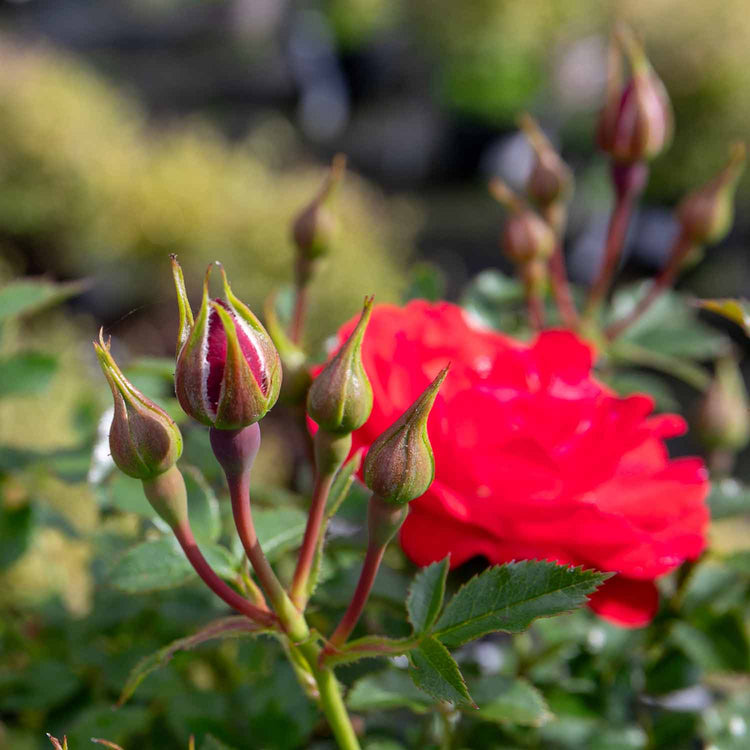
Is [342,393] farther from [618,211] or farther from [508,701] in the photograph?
[618,211]

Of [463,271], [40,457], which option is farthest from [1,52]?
[40,457]

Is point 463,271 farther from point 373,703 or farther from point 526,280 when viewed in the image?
point 373,703

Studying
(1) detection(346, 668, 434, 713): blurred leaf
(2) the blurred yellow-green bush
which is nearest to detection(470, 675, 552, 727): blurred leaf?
(1) detection(346, 668, 434, 713): blurred leaf

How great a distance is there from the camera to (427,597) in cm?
25

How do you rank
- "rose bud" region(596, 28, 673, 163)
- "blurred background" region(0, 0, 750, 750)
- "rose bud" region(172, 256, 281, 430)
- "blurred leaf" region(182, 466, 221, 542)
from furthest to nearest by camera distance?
"blurred background" region(0, 0, 750, 750), "rose bud" region(596, 28, 673, 163), "blurred leaf" region(182, 466, 221, 542), "rose bud" region(172, 256, 281, 430)

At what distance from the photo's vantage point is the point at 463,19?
2264 millimetres

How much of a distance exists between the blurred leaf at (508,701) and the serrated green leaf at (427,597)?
70 mm

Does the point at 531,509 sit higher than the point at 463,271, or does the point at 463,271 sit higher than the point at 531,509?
the point at 531,509

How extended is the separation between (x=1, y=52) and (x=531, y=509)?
235 centimetres

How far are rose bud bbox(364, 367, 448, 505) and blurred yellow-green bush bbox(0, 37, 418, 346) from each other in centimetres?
157

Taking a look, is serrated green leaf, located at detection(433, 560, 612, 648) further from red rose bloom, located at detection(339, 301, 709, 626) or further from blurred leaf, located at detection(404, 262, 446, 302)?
blurred leaf, located at detection(404, 262, 446, 302)

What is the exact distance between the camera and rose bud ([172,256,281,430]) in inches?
7.6

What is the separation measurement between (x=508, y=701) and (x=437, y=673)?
0.32ft

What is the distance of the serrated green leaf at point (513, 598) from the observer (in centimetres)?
22
